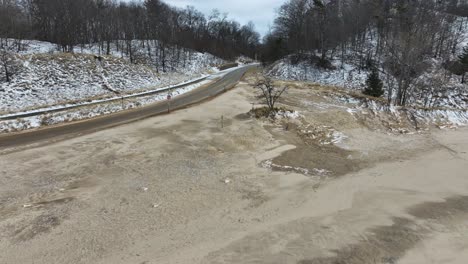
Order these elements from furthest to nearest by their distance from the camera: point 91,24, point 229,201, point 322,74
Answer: point 91,24
point 322,74
point 229,201

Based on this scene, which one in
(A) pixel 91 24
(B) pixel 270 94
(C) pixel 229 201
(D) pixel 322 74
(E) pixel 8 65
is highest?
(A) pixel 91 24

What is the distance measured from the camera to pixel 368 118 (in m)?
23.4

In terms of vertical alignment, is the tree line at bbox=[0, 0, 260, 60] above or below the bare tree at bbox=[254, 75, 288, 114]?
above

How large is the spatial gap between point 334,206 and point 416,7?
189 feet

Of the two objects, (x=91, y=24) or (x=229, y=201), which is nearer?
(x=229, y=201)

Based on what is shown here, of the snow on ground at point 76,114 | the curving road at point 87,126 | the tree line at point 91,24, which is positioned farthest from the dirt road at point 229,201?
the tree line at point 91,24

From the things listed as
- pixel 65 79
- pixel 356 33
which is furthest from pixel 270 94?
pixel 356 33

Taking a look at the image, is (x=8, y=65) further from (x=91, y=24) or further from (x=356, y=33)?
(x=356, y=33)

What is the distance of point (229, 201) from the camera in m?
10.6

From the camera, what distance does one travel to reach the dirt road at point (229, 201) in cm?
800

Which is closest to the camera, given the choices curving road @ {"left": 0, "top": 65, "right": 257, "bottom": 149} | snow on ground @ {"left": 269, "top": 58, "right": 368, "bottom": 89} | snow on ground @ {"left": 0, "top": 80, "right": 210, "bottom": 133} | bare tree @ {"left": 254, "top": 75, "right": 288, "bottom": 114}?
curving road @ {"left": 0, "top": 65, "right": 257, "bottom": 149}

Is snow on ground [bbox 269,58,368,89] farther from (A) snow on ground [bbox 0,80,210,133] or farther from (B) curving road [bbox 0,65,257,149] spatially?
(A) snow on ground [bbox 0,80,210,133]

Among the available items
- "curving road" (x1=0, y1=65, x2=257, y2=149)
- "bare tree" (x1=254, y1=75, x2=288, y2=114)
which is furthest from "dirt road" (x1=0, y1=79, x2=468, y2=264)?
"bare tree" (x1=254, y1=75, x2=288, y2=114)

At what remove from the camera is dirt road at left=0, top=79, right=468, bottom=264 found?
26.2 feet
